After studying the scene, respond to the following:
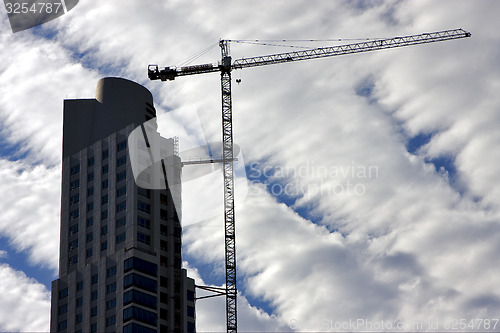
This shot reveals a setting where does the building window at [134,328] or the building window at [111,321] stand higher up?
the building window at [111,321]

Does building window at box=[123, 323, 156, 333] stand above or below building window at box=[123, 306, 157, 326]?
below

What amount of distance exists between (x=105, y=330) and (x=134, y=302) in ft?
26.4

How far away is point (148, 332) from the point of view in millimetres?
198500

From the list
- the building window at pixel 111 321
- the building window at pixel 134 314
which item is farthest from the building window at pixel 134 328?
the building window at pixel 111 321

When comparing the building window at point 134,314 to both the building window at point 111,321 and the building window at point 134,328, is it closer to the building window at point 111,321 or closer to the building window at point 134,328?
the building window at point 134,328

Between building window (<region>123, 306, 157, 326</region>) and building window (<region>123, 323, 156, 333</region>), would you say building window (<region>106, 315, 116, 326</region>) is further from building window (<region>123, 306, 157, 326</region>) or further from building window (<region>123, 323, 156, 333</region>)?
building window (<region>123, 323, 156, 333</region>)

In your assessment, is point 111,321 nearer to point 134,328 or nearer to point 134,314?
point 134,314

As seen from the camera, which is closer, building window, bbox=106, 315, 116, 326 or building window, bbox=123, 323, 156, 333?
building window, bbox=123, 323, 156, 333

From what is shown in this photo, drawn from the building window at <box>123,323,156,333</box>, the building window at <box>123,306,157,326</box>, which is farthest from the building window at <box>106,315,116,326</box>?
the building window at <box>123,323,156,333</box>

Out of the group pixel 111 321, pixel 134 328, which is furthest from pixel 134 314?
pixel 111 321

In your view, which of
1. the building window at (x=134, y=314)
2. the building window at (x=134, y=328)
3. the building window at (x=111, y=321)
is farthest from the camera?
the building window at (x=111, y=321)

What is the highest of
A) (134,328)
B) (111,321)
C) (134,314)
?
(134,314)

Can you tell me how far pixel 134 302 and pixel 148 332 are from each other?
6.56 m

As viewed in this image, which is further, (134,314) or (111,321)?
(111,321)
